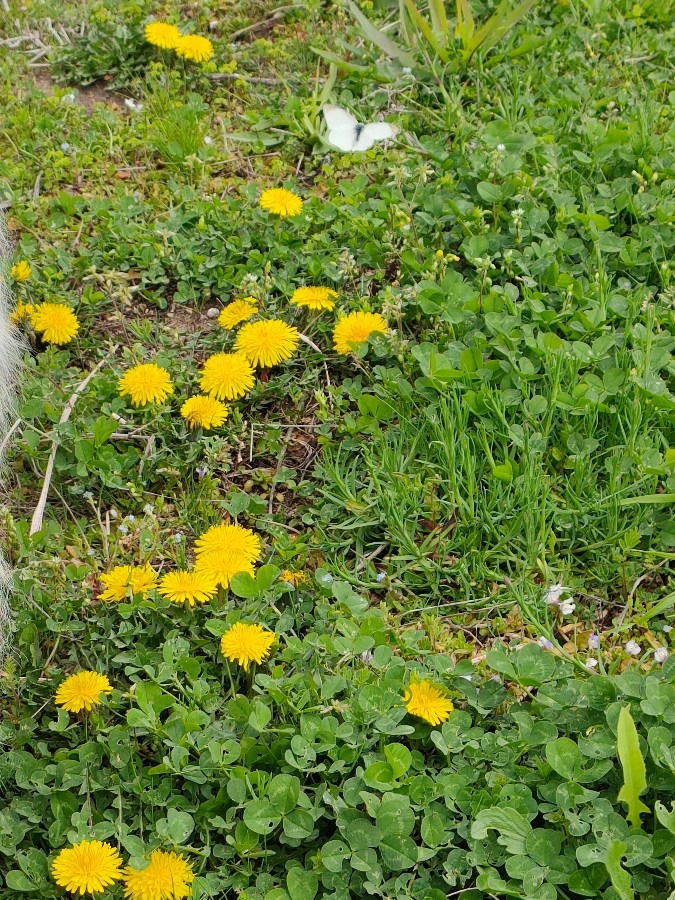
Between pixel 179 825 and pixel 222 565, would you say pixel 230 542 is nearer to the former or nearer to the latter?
pixel 222 565

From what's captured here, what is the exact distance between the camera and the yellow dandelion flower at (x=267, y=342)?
101 inches

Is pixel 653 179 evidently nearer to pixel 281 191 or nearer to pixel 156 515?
pixel 281 191

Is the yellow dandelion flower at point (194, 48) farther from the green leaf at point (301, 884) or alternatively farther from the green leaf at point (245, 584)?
the green leaf at point (301, 884)

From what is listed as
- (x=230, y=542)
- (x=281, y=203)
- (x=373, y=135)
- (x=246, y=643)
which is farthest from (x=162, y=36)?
(x=246, y=643)

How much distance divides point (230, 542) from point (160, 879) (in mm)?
723

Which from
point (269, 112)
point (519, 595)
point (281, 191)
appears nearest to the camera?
point (519, 595)

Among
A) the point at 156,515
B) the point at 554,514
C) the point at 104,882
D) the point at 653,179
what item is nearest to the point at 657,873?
the point at 554,514

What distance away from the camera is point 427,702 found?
1909 millimetres

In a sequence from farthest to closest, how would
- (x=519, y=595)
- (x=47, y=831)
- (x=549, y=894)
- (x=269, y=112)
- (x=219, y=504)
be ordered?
1. (x=269, y=112)
2. (x=219, y=504)
3. (x=519, y=595)
4. (x=47, y=831)
5. (x=549, y=894)

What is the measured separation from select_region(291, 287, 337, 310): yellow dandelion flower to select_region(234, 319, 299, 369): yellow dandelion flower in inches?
3.8

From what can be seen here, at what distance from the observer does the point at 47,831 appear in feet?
6.16

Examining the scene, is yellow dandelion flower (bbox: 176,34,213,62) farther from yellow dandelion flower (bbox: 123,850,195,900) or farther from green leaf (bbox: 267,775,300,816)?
yellow dandelion flower (bbox: 123,850,195,900)

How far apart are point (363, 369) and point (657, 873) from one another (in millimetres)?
1385

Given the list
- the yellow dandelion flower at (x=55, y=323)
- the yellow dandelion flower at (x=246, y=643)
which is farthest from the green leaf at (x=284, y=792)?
the yellow dandelion flower at (x=55, y=323)
